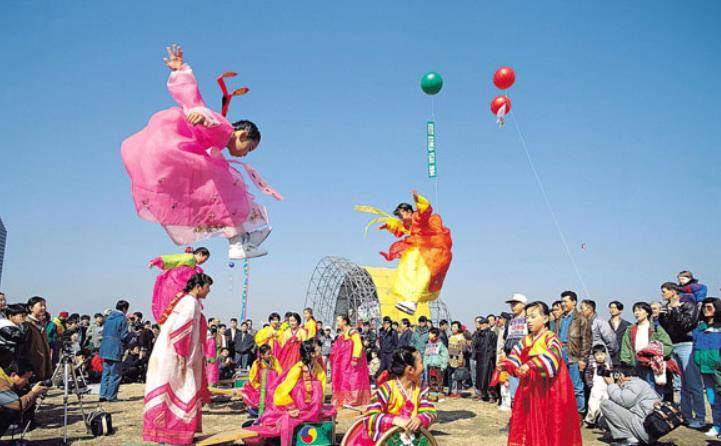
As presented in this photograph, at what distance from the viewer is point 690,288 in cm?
818

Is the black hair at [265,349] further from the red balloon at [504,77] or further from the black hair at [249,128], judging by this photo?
the red balloon at [504,77]

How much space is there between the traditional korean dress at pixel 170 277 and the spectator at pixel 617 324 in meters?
6.39

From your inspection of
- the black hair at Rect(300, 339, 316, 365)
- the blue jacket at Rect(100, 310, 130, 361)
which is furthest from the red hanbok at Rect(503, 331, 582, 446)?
the blue jacket at Rect(100, 310, 130, 361)

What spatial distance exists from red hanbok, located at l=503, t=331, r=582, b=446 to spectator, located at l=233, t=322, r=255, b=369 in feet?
38.2

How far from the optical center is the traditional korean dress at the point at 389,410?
12.6 ft

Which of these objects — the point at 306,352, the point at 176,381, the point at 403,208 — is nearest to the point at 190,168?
the point at 176,381

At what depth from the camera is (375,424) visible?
12.6ft

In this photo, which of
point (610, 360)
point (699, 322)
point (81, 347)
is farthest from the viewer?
point (81, 347)

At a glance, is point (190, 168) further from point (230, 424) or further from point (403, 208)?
point (230, 424)

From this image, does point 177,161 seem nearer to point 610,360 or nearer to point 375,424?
point 375,424

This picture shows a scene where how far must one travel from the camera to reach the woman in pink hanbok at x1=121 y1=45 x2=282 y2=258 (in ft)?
13.5

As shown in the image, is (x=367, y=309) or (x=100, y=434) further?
(x=367, y=309)

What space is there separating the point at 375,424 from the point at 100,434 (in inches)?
174

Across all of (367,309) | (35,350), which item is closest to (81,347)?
(35,350)
